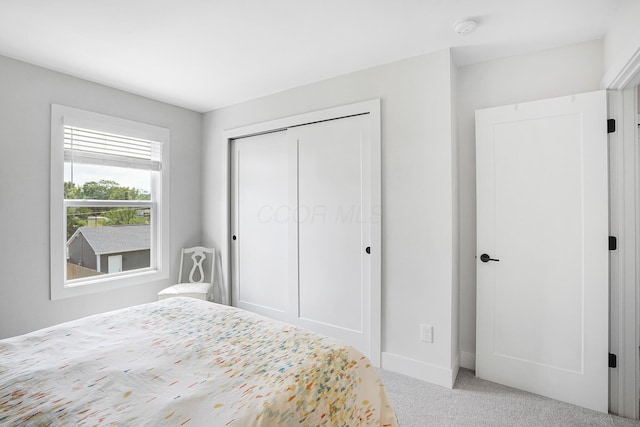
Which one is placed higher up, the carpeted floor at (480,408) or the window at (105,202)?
the window at (105,202)

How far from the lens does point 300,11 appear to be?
1842 millimetres

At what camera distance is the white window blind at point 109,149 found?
2770 mm

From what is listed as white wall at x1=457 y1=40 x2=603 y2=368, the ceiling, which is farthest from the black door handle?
the ceiling

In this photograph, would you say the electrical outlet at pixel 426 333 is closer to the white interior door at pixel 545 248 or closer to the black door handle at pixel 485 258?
the white interior door at pixel 545 248

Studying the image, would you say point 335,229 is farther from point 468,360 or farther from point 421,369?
point 468,360

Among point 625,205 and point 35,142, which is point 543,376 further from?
point 35,142

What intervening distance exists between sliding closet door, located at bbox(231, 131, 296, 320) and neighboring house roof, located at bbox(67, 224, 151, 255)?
0.96 meters

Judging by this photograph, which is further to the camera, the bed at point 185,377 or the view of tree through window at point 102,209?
the view of tree through window at point 102,209

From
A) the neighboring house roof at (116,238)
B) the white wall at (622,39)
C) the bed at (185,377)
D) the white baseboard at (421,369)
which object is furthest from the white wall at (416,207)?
the neighboring house roof at (116,238)

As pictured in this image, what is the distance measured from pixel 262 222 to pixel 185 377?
7.35ft

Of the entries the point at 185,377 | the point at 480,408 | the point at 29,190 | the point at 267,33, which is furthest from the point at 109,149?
the point at 480,408

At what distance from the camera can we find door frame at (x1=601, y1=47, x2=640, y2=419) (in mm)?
1904

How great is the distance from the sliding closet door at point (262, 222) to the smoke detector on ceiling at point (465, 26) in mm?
1690

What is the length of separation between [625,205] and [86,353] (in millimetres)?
3114
